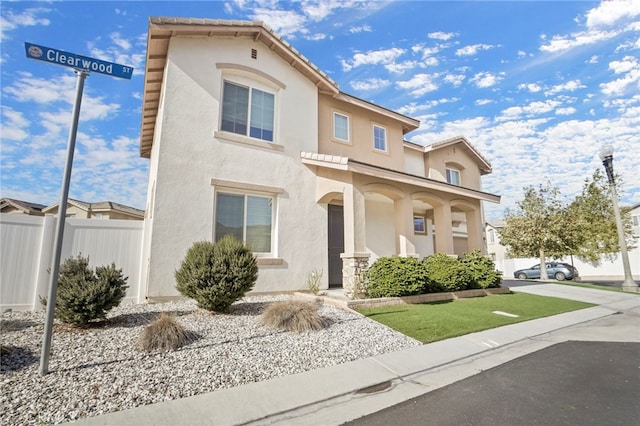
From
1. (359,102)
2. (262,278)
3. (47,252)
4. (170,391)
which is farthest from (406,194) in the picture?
(47,252)

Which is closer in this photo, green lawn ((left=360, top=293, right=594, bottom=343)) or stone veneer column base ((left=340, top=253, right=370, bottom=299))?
green lawn ((left=360, top=293, right=594, bottom=343))

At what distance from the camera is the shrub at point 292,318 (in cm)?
654

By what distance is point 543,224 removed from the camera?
21.3 meters

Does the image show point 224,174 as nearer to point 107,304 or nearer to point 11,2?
point 107,304

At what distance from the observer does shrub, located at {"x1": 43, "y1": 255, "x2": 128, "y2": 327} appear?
566 cm

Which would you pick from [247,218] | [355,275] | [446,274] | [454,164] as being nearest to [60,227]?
[247,218]

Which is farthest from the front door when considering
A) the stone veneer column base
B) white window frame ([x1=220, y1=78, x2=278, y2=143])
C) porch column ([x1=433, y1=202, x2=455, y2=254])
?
porch column ([x1=433, y1=202, x2=455, y2=254])

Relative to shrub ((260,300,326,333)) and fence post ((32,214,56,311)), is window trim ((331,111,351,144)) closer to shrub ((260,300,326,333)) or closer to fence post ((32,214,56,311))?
shrub ((260,300,326,333))

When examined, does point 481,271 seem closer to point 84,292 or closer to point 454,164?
point 454,164

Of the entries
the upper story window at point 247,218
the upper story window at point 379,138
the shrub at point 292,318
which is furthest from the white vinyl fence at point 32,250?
the upper story window at point 379,138

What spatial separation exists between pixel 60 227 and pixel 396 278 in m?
7.96

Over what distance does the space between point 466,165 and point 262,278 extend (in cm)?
1531

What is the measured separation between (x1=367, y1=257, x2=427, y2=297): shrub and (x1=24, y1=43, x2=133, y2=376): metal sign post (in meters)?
7.40

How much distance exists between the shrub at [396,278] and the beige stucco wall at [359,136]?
17.7 feet
